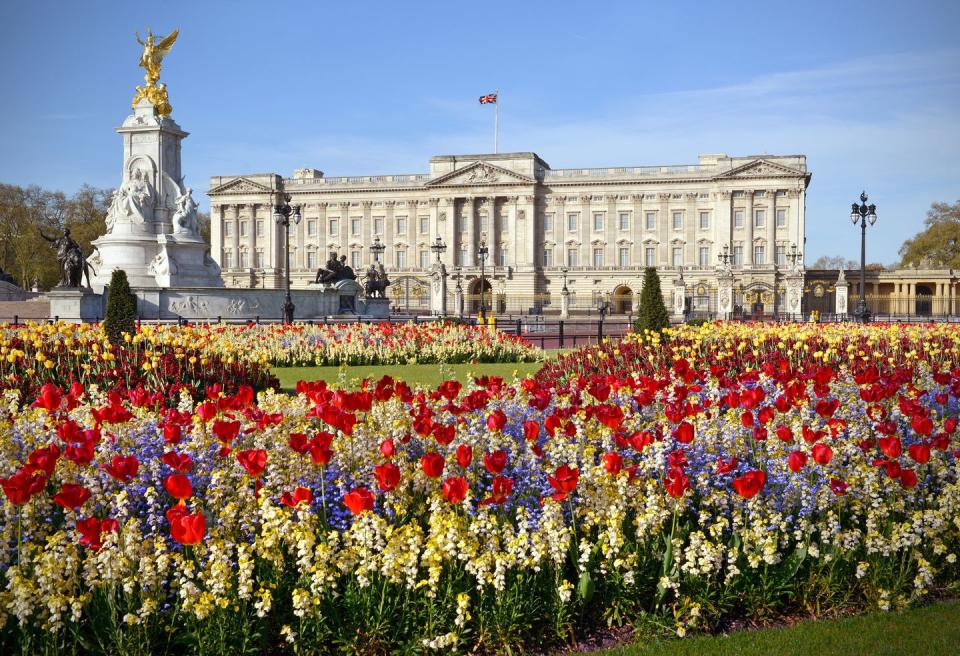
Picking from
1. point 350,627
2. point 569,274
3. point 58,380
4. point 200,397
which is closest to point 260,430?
point 350,627

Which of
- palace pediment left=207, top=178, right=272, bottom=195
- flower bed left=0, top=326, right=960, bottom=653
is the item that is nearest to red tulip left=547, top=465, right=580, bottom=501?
flower bed left=0, top=326, right=960, bottom=653

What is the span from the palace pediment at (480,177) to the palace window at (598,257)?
9241mm

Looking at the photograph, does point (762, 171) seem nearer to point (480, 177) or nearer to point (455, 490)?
point (480, 177)

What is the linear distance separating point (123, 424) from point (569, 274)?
263 feet

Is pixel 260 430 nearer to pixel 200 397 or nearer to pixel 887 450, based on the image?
pixel 887 450

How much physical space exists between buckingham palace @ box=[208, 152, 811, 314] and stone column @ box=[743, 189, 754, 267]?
96 millimetres

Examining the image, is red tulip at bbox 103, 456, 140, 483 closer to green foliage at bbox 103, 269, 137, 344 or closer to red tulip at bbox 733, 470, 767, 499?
red tulip at bbox 733, 470, 767, 499

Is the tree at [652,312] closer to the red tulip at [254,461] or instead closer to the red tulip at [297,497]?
the red tulip at [297,497]

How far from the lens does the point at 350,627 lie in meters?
4.46

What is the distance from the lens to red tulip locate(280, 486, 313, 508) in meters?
4.48

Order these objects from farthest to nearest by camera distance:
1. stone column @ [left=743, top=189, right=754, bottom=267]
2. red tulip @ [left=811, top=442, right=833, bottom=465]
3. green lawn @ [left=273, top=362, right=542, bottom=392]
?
stone column @ [left=743, top=189, right=754, bottom=267] → green lawn @ [left=273, top=362, right=542, bottom=392] → red tulip @ [left=811, top=442, right=833, bottom=465]

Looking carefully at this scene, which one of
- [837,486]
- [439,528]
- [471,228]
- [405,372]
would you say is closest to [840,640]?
[837,486]

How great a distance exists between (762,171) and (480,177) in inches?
1040

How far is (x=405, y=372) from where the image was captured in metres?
16.9
